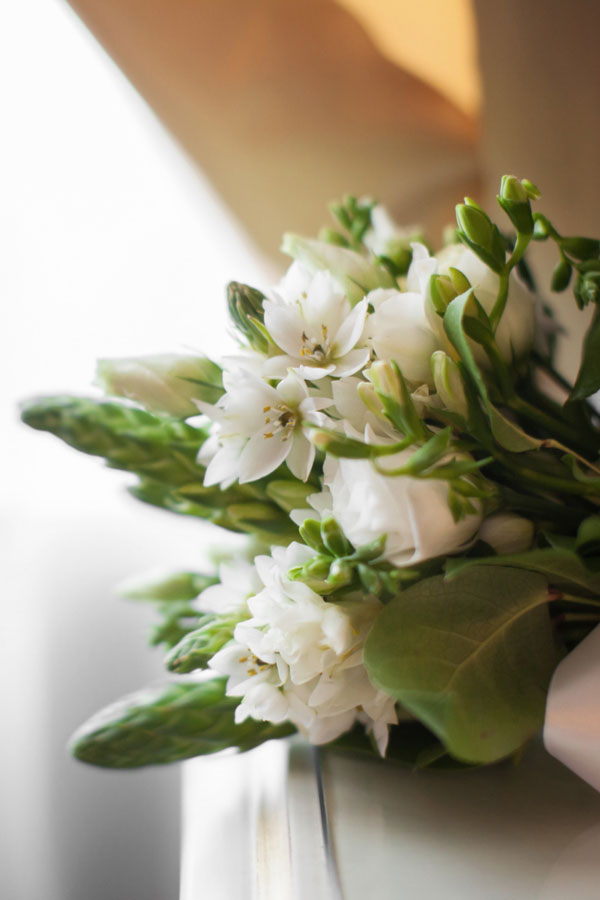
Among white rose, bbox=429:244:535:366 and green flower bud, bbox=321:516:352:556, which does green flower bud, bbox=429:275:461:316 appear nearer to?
white rose, bbox=429:244:535:366

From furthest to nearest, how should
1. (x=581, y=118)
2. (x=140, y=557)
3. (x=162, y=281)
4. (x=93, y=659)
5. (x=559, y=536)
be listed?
(x=162, y=281)
(x=140, y=557)
(x=581, y=118)
(x=93, y=659)
(x=559, y=536)

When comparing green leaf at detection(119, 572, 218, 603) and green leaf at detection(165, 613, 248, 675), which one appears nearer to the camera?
green leaf at detection(165, 613, 248, 675)

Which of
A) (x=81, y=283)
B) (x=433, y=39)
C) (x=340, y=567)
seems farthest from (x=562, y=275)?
(x=81, y=283)

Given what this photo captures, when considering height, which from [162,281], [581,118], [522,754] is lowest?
[522,754]

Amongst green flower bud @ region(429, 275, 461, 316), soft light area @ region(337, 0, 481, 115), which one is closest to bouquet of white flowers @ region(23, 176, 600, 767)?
green flower bud @ region(429, 275, 461, 316)

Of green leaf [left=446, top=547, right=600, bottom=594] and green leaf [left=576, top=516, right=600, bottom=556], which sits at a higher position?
green leaf [left=576, top=516, right=600, bottom=556]

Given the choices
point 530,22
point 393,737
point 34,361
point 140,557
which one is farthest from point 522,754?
point 34,361

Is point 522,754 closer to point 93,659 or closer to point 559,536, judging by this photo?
point 559,536

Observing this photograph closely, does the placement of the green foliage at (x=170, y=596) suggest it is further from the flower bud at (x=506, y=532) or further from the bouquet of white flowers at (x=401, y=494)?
the flower bud at (x=506, y=532)

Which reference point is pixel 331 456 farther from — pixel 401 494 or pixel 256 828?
pixel 256 828
